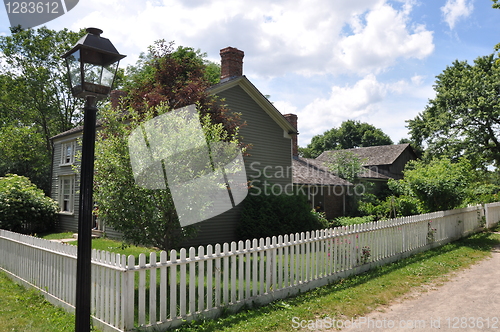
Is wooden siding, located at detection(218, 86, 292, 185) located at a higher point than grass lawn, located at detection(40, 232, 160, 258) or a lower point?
higher

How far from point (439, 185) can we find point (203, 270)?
11526 mm

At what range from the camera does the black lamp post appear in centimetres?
398

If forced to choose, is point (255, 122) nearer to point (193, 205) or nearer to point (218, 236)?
point (218, 236)

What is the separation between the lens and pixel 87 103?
4.14m

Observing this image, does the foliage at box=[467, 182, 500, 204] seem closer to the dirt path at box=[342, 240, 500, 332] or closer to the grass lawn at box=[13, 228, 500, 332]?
the grass lawn at box=[13, 228, 500, 332]

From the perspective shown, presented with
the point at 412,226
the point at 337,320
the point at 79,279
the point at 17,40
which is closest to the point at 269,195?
the point at 412,226

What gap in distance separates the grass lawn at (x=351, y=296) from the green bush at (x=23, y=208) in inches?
598

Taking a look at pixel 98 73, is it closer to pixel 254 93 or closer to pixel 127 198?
pixel 127 198

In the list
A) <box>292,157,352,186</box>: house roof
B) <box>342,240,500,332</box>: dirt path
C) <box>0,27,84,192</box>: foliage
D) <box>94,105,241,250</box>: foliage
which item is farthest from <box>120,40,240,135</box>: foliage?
<box>0,27,84,192</box>: foliage

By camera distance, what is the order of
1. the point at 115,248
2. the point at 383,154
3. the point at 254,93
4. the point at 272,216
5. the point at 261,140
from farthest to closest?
the point at 383,154 < the point at 261,140 < the point at 254,93 < the point at 272,216 < the point at 115,248

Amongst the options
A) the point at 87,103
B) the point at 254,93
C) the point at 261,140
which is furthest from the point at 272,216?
the point at 87,103

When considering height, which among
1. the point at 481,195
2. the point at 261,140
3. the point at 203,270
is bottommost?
the point at 203,270

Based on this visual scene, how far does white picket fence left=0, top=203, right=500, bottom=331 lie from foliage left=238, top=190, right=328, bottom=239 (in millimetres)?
4341

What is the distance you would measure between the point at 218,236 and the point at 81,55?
36.0 feet
